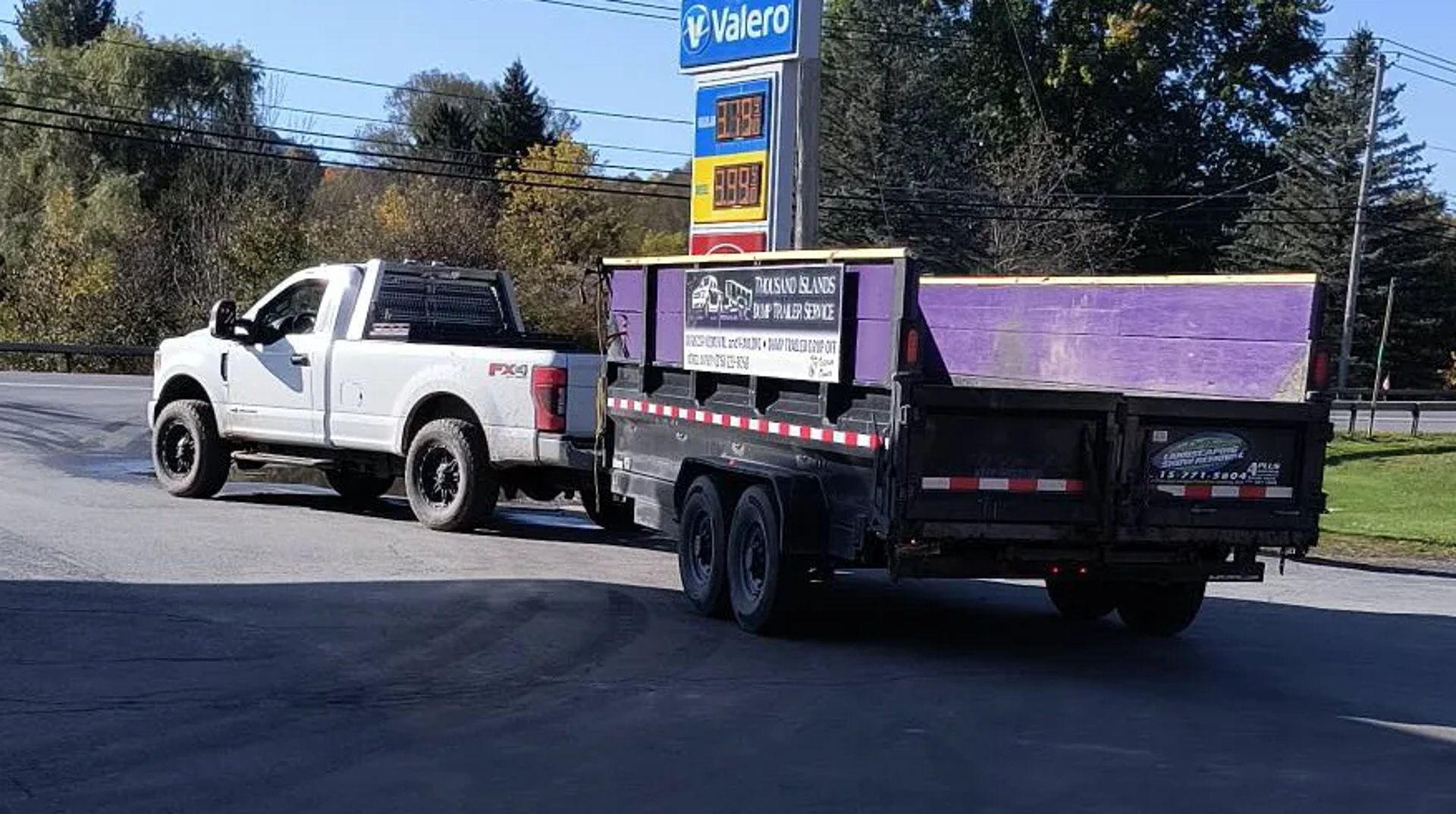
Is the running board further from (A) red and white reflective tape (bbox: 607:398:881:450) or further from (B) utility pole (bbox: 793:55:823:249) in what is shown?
(B) utility pole (bbox: 793:55:823:249)

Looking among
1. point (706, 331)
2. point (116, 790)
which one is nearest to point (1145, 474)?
point (706, 331)

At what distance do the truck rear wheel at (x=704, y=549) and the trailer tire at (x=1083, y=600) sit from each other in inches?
88.1

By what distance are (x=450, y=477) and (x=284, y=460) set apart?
235 cm

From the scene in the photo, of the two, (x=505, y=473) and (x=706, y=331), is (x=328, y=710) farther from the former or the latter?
(x=505, y=473)

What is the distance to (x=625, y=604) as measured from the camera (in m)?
10.8

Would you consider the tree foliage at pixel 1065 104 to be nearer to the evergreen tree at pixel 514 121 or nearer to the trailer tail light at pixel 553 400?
the evergreen tree at pixel 514 121

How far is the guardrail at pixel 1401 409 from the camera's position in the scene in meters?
37.3

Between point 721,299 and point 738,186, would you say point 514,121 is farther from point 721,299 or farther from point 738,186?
point 721,299

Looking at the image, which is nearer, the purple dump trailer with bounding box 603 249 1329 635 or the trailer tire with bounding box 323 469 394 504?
the purple dump trailer with bounding box 603 249 1329 635

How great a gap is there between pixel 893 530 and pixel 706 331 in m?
2.70

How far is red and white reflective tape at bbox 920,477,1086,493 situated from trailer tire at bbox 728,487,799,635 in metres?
1.17

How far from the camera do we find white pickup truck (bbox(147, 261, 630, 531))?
1338 centimetres

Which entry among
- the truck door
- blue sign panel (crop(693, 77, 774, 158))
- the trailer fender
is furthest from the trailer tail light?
blue sign panel (crop(693, 77, 774, 158))

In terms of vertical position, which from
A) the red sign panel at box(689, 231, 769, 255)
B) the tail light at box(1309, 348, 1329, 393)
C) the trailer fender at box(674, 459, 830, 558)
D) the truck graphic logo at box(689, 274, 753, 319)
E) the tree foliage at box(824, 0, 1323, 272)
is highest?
the tree foliage at box(824, 0, 1323, 272)
